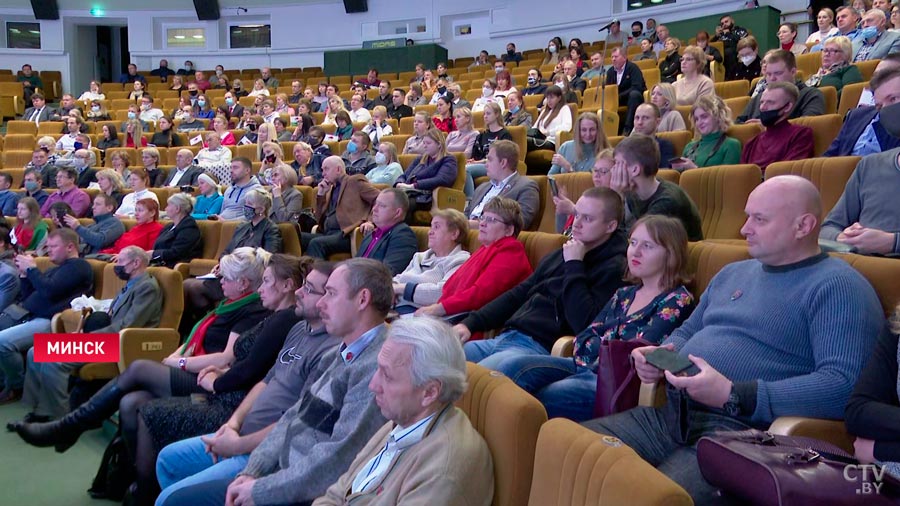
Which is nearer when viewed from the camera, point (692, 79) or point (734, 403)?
point (734, 403)

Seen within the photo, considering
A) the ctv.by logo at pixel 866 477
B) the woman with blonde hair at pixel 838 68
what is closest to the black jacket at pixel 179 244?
the woman with blonde hair at pixel 838 68

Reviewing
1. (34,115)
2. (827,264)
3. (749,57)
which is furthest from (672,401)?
(34,115)

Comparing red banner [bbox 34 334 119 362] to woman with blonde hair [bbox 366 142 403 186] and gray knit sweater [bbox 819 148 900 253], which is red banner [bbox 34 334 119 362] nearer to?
woman with blonde hair [bbox 366 142 403 186]

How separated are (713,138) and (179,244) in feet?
11.1

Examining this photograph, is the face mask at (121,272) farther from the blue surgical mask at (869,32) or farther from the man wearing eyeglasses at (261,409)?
the blue surgical mask at (869,32)

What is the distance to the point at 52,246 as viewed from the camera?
15.6 feet

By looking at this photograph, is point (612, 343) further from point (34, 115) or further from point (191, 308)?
point (34, 115)

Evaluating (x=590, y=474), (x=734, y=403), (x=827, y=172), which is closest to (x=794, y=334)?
(x=734, y=403)

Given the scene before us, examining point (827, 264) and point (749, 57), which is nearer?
point (827, 264)

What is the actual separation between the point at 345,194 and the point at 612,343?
124 inches

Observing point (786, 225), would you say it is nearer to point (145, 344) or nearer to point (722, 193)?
point (722, 193)

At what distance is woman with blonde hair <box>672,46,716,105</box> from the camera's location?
19.2ft

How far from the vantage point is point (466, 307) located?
311cm

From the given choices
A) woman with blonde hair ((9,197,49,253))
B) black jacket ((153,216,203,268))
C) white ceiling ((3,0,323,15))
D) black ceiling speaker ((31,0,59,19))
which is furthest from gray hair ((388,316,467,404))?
black ceiling speaker ((31,0,59,19))
